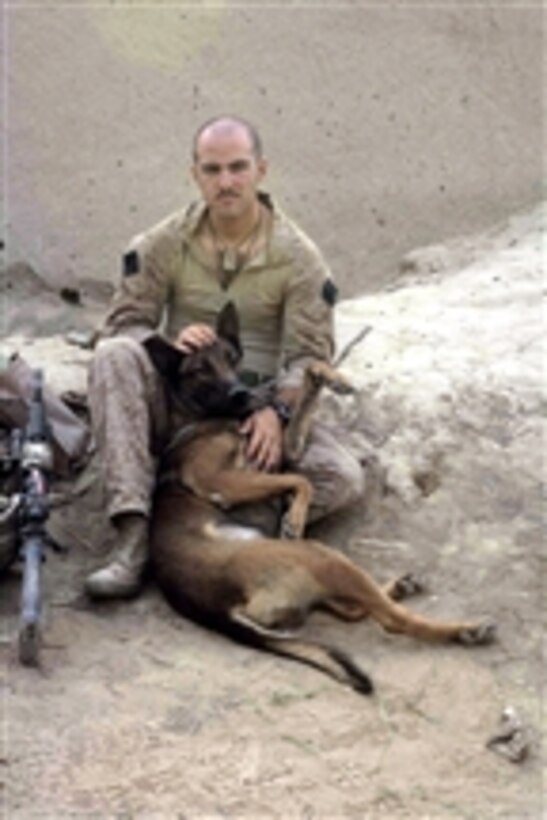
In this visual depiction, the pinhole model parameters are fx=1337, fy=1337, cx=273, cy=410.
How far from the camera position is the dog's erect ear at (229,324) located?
5.08 meters

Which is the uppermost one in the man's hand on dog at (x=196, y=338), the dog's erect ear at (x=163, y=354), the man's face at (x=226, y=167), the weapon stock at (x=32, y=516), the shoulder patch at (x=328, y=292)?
the man's face at (x=226, y=167)

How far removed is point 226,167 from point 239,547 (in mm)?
1440

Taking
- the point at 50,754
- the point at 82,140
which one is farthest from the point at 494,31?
the point at 50,754

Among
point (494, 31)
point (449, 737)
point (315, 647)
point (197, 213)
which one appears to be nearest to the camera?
point (449, 737)

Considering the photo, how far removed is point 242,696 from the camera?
13.1ft

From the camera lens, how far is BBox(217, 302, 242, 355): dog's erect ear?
200 inches

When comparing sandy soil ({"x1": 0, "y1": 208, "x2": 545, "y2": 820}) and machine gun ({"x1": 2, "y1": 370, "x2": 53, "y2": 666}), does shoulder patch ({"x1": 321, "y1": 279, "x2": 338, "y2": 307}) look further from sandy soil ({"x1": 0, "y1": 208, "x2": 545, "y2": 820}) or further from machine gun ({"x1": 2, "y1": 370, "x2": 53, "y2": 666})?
machine gun ({"x1": 2, "y1": 370, "x2": 53, "y2": 666})

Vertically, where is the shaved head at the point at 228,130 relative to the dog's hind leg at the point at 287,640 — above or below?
above

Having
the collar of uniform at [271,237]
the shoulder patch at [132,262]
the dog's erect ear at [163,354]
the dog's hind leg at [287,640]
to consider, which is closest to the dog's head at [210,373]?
the dog's erect ear at [163,354]

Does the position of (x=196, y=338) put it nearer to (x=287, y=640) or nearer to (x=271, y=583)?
(x=271, y=583)

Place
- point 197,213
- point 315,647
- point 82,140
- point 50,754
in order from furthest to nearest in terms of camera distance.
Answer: point 82,140
point 197,213
point 315,647
point 50,754

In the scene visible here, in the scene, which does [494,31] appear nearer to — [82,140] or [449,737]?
[82,140]

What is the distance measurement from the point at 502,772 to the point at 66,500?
220 centimetres

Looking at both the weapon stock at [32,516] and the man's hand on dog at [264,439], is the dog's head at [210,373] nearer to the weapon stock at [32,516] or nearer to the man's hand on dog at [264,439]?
the man's hand on dog at [264,439]
